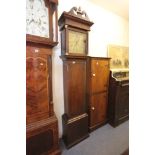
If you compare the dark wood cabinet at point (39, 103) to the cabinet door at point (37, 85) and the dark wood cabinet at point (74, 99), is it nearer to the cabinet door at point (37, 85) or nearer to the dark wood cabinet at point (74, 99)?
the cabinet door at point (37, 85)

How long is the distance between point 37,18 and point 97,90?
5.48 ft

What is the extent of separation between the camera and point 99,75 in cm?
253

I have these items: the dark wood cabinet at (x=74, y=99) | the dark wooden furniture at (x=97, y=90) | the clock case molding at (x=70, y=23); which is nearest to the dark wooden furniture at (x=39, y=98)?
Result: the clock case molding at (x=70, y=23)

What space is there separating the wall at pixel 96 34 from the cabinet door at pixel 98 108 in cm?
63

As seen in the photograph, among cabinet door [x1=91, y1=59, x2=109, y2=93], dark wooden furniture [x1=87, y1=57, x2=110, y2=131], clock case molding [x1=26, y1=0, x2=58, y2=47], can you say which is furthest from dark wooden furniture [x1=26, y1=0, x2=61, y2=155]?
cabinet door [x1=91, y1=59, x2=109, y2=93]

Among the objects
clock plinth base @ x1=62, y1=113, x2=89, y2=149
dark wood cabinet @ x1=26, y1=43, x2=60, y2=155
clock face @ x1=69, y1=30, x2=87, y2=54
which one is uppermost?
clock face @ x1=69, y1=30, x2=87, y2=54

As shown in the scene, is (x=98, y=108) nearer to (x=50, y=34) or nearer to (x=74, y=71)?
(x=74, y=71)

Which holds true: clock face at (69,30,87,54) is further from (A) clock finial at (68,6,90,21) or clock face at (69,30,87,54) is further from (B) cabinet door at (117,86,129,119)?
(B) cabinet door at (117,86,129,119)

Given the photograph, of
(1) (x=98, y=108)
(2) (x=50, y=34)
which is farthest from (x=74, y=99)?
(2) (x=50, y=34)

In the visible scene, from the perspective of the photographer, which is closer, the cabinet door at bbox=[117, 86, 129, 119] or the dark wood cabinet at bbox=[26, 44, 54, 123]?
the dark wood cabinet at bbox=[26, 44, 54, 123]

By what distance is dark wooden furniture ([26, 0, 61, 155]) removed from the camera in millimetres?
1489

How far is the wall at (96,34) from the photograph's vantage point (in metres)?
2.19

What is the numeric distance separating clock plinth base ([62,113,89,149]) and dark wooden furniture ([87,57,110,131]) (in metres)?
0.28
